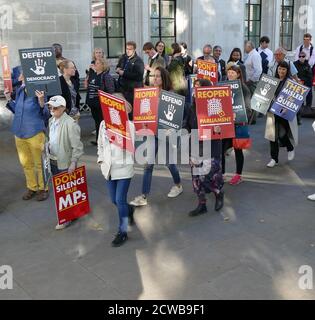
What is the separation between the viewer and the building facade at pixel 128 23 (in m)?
10.3

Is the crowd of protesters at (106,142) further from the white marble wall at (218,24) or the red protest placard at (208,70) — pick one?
the white marble wall at (218,24)

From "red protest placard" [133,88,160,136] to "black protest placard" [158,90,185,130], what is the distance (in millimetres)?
74

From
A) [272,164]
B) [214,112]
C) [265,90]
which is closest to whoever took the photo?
[214,112]

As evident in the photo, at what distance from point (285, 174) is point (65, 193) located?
11.8 feet

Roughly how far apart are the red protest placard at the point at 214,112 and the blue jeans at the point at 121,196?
1.18 meters

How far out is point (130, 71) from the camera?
9.07m

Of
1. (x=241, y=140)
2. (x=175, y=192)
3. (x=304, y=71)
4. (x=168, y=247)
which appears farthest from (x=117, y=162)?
(x=304, y=71)

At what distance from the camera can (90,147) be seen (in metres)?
8.98

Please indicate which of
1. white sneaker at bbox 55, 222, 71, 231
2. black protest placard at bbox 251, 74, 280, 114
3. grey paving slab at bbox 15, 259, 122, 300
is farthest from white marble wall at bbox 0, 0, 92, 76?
grey paving slab at bbox 15, 259, 122, 300

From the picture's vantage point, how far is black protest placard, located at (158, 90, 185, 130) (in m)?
5.65

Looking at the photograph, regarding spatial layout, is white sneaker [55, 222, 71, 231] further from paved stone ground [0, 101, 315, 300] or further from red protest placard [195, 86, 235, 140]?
red protest placard [195, 86, 235, 140]

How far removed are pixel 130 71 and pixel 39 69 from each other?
11.2 ft

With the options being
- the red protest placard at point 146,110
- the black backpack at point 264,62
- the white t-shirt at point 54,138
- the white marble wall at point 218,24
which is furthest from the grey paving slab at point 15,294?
the white marble wall at point 218,24

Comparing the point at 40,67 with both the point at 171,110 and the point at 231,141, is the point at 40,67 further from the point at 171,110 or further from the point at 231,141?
the point at 231,141
